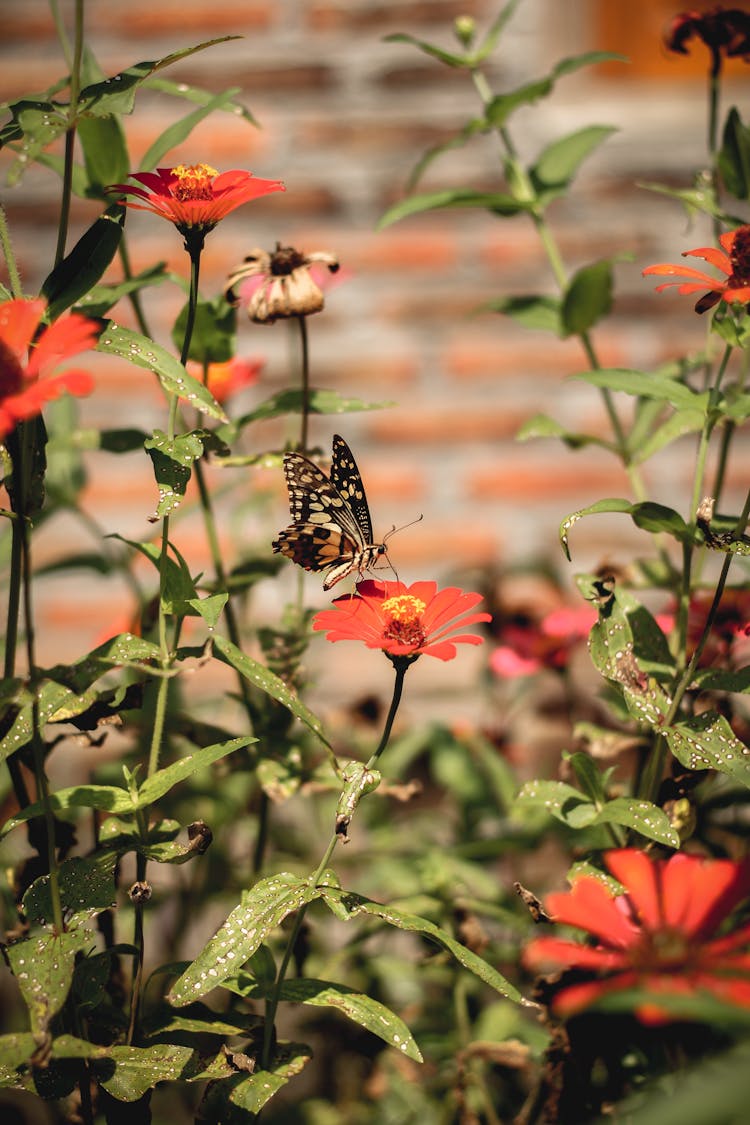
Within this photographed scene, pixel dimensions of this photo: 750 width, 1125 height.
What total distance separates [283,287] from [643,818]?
31 centimetres

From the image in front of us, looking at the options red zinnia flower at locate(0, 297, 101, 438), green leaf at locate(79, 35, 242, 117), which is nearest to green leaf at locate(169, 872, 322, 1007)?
red zinnia flower at locate(0, 297, 101, 438)

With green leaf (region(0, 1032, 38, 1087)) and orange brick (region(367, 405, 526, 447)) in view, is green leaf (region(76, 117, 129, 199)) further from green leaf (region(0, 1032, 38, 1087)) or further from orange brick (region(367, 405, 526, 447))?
orange brick (region(367, 405, 526, 447))

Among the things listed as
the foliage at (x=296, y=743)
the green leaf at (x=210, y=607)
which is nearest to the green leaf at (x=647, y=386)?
the foliage at (x=296, y=743)

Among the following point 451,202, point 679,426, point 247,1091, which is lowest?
point 247,1091

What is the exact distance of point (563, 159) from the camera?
67 cm

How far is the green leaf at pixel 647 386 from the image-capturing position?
0.52 m

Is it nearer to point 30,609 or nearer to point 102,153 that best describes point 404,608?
point 30,609

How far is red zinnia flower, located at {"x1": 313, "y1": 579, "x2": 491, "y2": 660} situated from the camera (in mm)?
447

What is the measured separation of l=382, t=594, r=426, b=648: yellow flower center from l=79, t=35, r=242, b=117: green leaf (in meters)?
0.23

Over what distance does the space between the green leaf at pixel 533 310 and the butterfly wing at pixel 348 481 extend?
195 mm

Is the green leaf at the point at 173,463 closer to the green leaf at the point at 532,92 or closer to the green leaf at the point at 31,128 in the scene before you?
the green leaf at the point at 31,128

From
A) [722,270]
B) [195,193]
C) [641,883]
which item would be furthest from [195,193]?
[641,883]

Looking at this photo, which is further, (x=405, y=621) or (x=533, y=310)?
(x=533, y=310)

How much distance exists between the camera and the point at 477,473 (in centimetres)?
128
